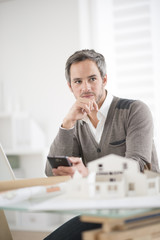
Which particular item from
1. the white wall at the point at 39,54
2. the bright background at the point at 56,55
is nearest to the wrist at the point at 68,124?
the bright background at the point at 56,55

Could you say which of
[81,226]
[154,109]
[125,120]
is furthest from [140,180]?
[154,109]

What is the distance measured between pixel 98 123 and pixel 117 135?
162mm

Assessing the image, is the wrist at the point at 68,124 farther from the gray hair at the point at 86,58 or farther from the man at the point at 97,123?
the gray hair at the point at 86,58

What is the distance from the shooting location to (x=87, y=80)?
2.01 m

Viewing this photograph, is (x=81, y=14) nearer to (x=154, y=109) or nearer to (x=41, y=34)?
(x=41, y=34)

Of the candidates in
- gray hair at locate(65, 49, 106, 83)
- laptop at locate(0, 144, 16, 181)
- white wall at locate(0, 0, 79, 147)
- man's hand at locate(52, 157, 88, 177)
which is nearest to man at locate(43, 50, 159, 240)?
gray hair at locate(65, 49, 106, 83)

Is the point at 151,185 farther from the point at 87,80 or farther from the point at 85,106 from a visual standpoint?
the point at 87,80

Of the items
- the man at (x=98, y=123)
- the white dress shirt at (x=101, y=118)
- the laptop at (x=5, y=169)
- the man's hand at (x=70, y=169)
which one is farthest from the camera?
the white dress shirt at (x=101, y=118)

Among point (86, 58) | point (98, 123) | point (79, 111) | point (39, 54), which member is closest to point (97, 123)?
point (98, 123)

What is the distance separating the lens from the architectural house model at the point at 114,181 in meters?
0.95

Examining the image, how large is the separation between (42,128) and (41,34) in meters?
1.02

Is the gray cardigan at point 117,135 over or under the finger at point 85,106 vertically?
under

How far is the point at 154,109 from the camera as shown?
3.58 m

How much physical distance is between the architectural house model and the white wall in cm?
288
